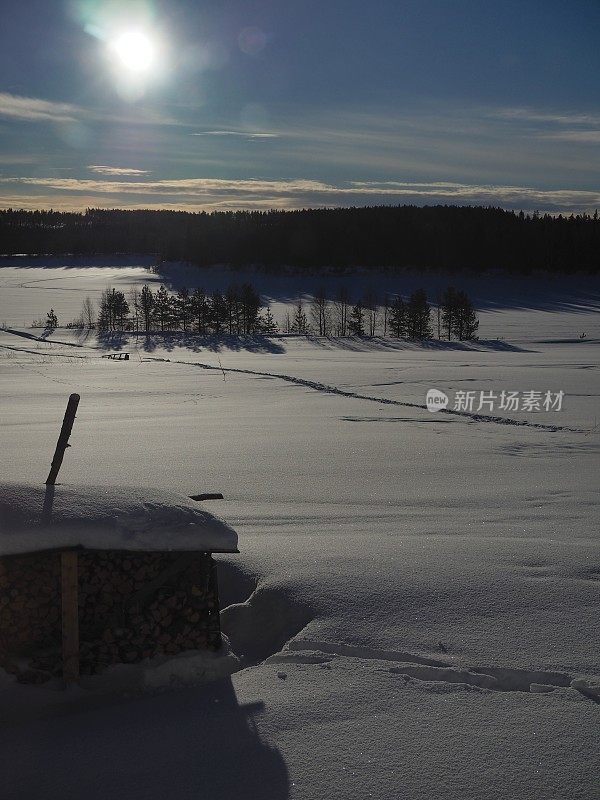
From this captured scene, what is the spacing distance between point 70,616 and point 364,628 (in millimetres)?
2252

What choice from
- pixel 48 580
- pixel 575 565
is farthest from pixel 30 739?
pixel 575 565

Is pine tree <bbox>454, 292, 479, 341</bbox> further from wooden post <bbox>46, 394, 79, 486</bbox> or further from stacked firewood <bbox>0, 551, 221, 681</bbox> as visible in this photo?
stacked firewood <bbox>0, 551, 221, 681</bbox>

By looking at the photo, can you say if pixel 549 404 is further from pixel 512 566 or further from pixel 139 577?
pixel 139 577

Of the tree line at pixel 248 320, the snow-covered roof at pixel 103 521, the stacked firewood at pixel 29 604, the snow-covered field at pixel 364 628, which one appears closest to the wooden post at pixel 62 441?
the snow-covered roof at pixel 103 521

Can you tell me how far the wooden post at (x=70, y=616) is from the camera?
4.81 metres

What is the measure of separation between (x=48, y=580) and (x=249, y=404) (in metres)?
14.7

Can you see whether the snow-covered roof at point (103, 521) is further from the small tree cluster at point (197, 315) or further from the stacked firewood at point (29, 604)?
the small tree cluster at point (197, 315)

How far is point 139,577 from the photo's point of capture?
5.22 meters

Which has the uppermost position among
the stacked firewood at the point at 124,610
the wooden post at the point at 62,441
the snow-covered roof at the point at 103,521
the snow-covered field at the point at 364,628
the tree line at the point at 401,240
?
the tree line at the point at 401,240

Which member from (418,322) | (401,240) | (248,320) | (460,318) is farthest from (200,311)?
(401,240)

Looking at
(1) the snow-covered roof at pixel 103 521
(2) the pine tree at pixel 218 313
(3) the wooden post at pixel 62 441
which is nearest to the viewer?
Result: (1) the snow-covered roof at pixel 103 521

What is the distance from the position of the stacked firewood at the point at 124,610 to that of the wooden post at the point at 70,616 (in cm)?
Result: 10

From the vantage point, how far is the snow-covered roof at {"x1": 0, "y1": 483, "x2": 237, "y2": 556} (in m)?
4.74

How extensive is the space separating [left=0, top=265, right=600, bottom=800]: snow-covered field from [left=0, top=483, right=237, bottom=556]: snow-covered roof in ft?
3.32
